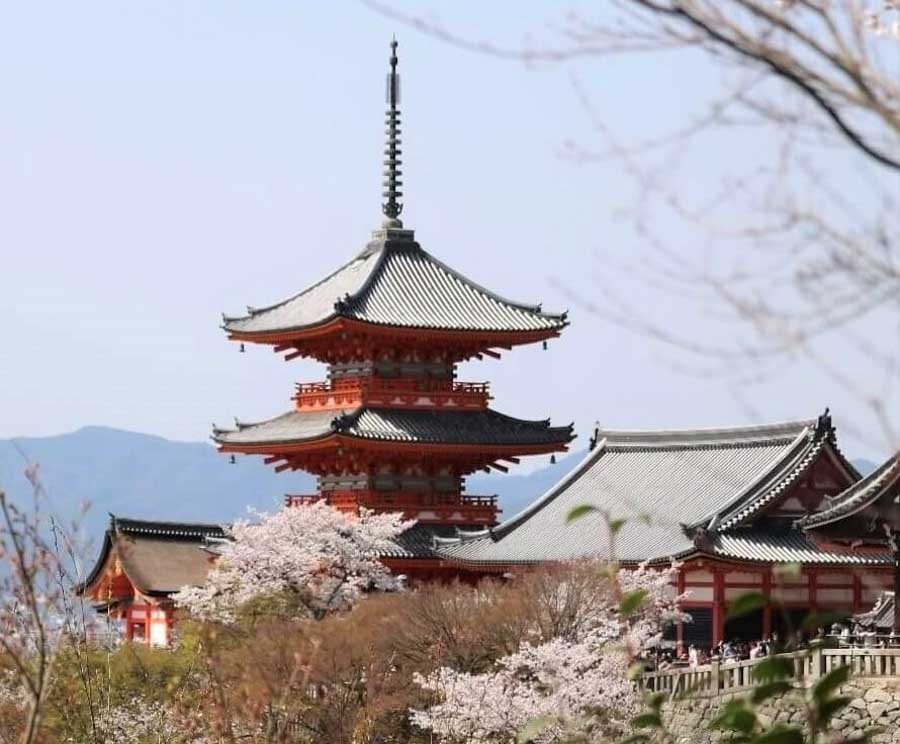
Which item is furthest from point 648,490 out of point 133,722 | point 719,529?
point 133,722

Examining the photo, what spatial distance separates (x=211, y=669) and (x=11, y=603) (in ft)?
15.0

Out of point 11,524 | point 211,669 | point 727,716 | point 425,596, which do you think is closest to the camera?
point 727,716

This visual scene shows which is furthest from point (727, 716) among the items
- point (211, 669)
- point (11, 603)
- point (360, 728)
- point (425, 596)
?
point (425, 596)

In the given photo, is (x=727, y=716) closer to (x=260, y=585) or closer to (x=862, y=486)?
(x=862, y=486)

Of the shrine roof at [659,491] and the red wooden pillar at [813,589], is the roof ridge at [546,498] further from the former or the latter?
the red wooden pillar at [813,589]

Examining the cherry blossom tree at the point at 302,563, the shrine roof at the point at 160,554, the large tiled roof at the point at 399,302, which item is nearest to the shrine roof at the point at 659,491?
the cherry blossom tree at the point at 302,563

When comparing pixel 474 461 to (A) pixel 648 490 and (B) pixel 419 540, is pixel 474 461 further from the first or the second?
(A) pixel 648 490

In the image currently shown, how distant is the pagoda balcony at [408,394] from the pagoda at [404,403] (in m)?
0.02

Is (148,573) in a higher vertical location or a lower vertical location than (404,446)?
lower

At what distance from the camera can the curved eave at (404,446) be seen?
132 feet

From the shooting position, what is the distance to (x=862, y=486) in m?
26.9

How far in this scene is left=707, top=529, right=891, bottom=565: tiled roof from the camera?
34.1m

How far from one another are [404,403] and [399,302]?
235 cm

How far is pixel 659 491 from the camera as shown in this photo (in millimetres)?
38438
